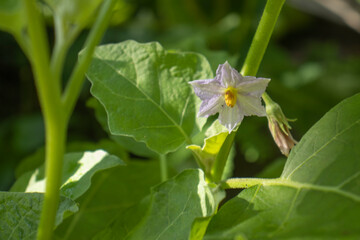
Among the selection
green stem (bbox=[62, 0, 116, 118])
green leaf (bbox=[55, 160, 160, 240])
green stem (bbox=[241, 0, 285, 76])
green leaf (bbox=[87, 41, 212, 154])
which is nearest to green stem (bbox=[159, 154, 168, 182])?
green leaf (bbox=[55, 160, 160, 240])

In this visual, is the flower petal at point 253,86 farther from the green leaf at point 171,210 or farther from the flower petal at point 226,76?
the green leaf at point 171,210

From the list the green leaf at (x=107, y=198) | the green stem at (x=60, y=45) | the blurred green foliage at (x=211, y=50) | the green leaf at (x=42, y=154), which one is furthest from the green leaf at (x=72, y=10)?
the blurred green foliage at (x=211, y=50)

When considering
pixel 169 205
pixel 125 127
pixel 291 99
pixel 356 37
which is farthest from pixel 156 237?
pixel 356 37

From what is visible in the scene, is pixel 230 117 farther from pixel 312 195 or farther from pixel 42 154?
pixel 42 154

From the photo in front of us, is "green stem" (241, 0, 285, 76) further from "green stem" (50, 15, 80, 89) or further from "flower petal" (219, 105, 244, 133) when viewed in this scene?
"green stem" (50, 15, 80, 89)

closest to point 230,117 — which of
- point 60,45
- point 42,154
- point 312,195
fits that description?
point 312,195
